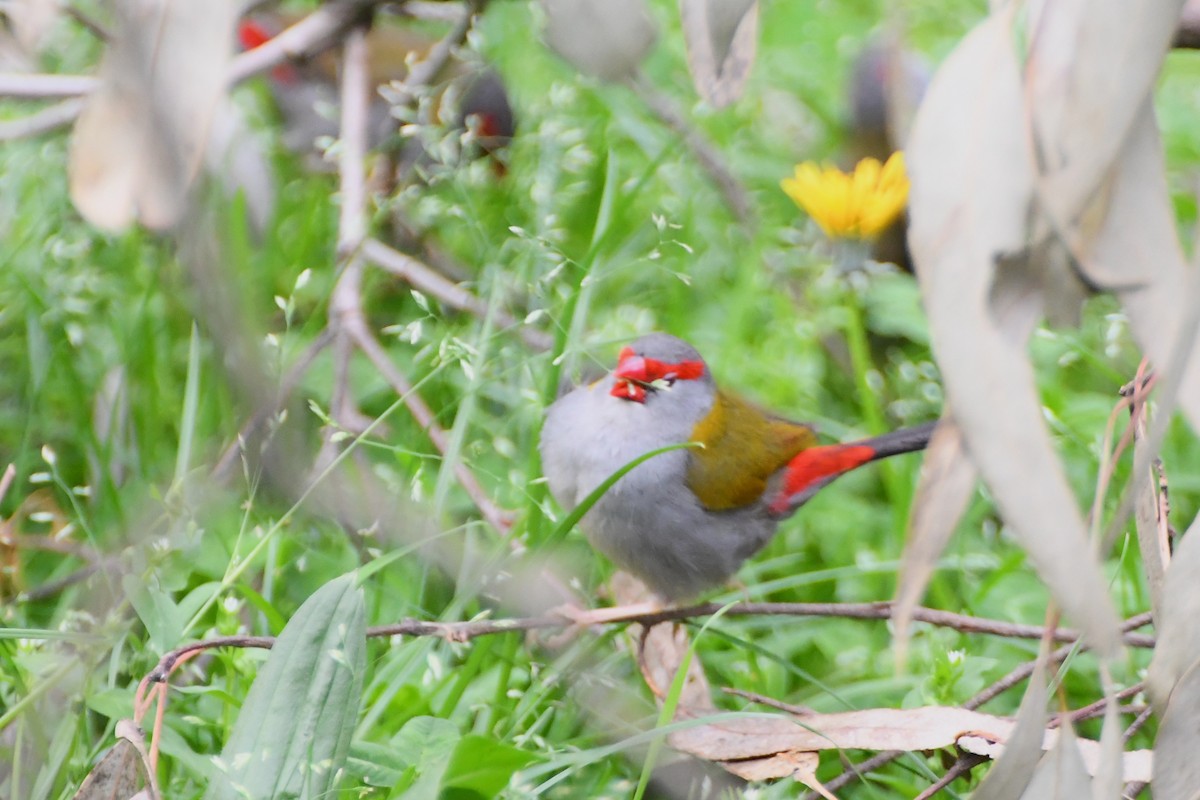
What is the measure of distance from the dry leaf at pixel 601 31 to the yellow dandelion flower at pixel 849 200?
8.05 ft

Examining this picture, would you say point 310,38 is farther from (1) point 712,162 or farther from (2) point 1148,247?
(2) point 1148,247

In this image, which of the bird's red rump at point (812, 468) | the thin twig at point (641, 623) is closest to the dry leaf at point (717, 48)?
the thin twig at point (641, 623)

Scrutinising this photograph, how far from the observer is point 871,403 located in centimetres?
337

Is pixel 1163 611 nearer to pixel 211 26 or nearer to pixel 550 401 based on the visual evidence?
pixel 211 26

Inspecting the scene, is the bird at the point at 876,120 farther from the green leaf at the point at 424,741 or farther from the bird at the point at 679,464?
the green leaf at the point at 424,741

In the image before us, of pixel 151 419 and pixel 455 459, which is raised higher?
pixel 455 459

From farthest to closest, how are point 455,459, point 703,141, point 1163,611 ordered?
point 703,141
point 455,459
point 1163,611

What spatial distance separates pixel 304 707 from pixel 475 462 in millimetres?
1127

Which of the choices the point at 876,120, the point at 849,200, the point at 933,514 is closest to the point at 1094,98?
the point at 933,514

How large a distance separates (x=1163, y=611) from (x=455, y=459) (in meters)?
1.24

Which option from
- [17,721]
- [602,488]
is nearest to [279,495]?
[17,721]

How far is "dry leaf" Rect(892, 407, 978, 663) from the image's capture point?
116 centimetres

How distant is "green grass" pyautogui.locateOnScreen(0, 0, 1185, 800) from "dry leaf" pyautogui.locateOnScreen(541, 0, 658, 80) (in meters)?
0.52

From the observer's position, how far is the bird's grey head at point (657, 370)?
2.79m
